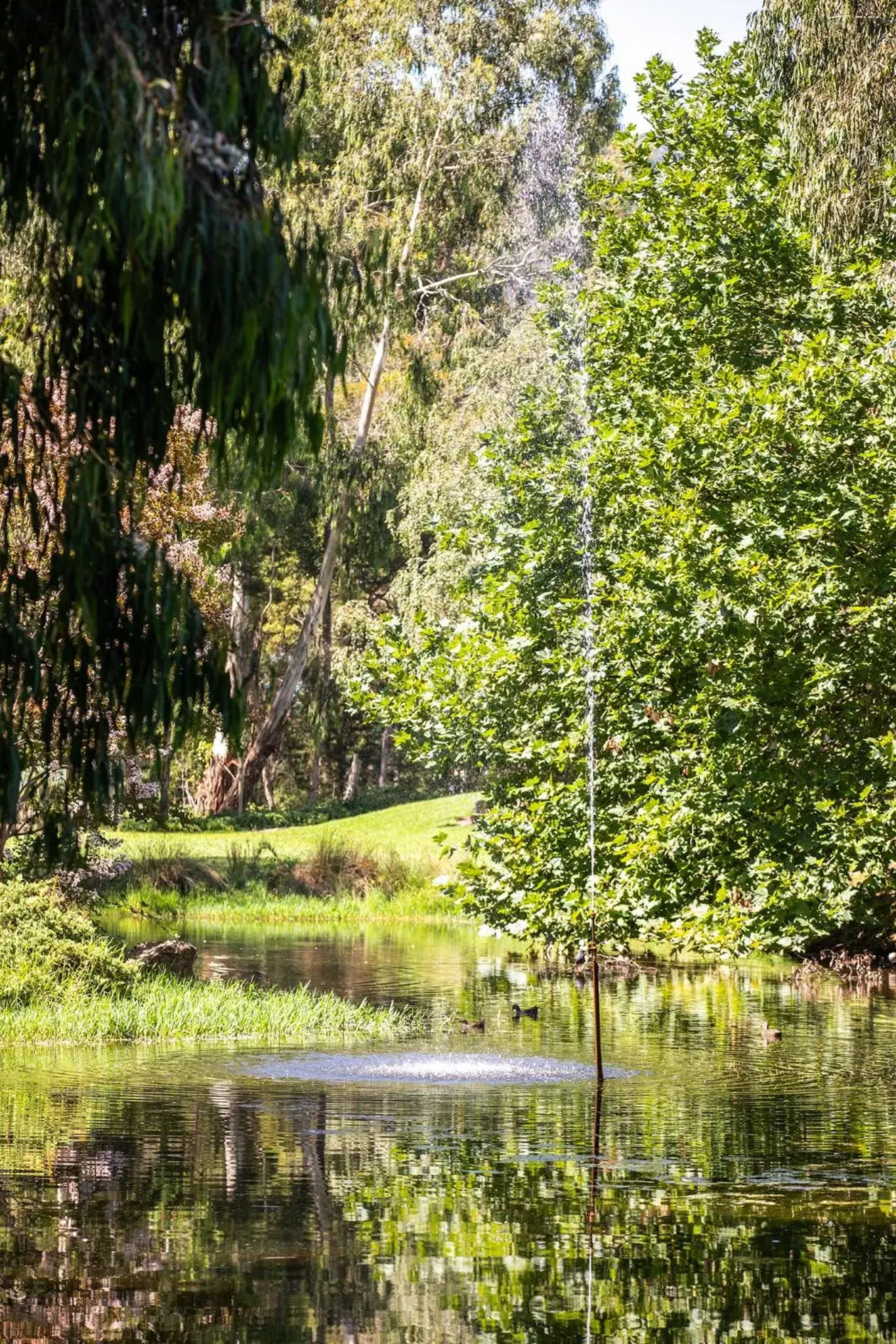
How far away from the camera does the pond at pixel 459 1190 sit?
7.17 m

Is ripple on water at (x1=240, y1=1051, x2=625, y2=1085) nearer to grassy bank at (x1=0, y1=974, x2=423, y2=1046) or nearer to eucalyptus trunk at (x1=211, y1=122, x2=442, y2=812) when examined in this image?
grassy bank at (x1=0, y1=974, x2=423, y2=1046)

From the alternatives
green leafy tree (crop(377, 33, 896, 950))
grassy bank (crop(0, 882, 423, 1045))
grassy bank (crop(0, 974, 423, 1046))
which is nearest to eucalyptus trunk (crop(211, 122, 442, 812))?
green leafy tree (crop(377, 33, 896, 950))

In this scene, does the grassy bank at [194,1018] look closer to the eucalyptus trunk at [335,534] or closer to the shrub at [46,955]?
the shrub at [46,955]

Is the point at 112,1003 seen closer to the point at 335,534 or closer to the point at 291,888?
the point at 291,888

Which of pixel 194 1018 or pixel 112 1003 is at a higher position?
pixel 112 1003

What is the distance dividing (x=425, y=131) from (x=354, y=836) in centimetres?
1546

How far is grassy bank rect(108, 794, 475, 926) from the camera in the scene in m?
31.2

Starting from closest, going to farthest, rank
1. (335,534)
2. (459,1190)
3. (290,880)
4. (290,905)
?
1. (459,1190)
2. (290,905)
3. (290,880)
4. (335,534)

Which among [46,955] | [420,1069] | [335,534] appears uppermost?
[335,534]

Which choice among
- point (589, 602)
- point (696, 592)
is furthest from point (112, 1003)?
point (696, 592)

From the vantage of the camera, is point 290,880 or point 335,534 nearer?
point 290,880

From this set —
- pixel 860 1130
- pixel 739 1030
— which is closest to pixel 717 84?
pixel 739 1030

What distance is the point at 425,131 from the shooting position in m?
33.4

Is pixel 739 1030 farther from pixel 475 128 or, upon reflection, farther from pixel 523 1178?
pixel 475 128
